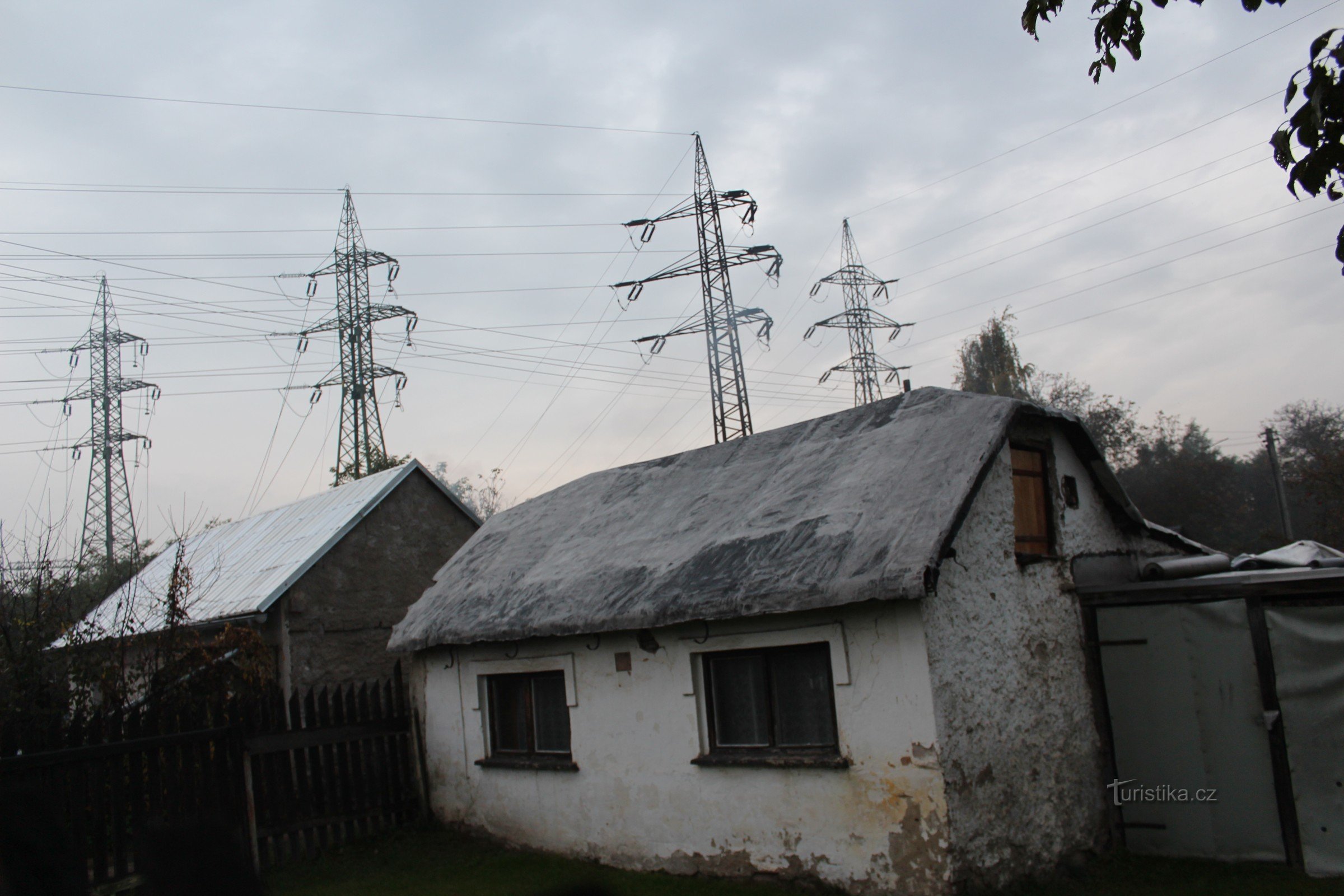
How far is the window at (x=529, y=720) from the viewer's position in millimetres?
10992

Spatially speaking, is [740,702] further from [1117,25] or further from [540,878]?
[1117,25]

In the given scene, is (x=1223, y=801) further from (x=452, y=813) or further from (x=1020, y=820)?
(x=452, y=813)

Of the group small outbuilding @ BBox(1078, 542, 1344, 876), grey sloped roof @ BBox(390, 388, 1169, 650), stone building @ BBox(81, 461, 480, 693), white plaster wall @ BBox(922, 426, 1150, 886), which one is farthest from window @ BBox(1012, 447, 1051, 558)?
stone building @ BBox(81, 461, 480, 693)

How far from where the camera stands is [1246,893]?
7.50 m

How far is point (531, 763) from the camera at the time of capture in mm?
10992

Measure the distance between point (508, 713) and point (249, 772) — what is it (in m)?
2.85

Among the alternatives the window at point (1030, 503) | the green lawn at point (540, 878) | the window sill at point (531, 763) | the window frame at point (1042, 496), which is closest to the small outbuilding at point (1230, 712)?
the green lawn at point (540, 878)

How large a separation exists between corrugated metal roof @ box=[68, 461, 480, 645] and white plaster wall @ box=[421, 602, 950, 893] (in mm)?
4098

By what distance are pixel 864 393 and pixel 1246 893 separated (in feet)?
99.6

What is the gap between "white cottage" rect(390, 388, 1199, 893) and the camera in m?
7.78

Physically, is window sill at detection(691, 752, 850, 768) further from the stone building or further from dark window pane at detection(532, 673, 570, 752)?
the stone building

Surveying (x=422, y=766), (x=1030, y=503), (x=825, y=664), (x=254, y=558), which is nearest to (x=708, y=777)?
(x=825, y=664)

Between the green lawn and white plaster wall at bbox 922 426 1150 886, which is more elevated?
white plaster wall at bbox 922 426 1150 886

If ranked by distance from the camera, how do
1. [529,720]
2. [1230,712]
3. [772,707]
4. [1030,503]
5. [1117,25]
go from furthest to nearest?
1. [529,720]
2. [1030,503]
3. [772,707]
4. [1230,712]
5. [1117,25]
